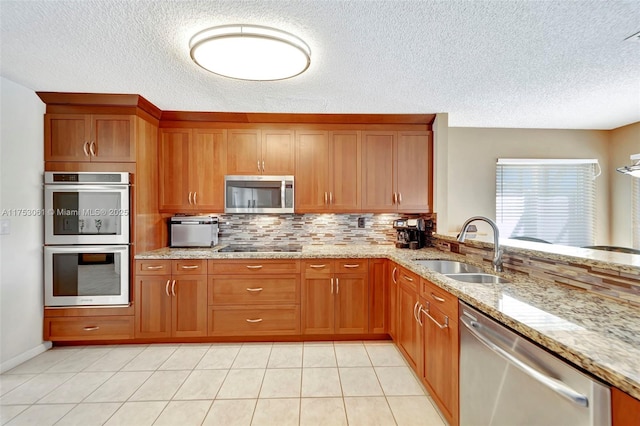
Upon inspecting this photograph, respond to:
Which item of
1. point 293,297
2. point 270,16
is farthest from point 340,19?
point 293,297

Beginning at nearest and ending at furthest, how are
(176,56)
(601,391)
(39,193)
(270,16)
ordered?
(601,391), (270,16), (176,56), (39,193)

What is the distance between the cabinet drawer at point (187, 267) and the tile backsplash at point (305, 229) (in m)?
0.67

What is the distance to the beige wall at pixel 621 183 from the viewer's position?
3.52 meters

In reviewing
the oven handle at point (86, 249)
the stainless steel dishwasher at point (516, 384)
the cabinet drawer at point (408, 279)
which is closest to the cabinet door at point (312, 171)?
the cabinet drawer at point (408, 279)

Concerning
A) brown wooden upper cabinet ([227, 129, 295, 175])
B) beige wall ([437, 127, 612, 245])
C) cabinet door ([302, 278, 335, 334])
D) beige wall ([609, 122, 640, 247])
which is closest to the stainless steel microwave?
brown wooden upper cabinet ([227, 129, 295, 175])

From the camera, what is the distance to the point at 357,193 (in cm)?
317

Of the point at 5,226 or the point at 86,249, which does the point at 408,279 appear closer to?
the point at 86,249

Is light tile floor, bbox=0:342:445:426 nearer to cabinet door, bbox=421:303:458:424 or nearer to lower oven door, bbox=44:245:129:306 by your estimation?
cabinet door, bbox=421:303:458:424

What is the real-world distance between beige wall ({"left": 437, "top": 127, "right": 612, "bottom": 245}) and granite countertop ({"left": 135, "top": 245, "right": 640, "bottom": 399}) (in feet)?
7.08

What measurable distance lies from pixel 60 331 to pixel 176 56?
2.72 m

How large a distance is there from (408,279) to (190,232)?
230cm

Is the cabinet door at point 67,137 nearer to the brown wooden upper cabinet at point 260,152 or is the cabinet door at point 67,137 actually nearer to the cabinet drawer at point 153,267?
the cabinet drawer at point 153,267

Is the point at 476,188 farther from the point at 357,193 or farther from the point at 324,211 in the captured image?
the point at 324,211

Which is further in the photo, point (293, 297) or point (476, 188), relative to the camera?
point (476, 188)
